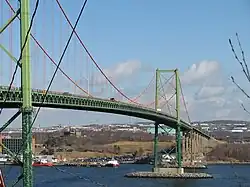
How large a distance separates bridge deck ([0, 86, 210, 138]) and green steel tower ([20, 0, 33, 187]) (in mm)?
2030

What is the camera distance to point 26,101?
18.0 m

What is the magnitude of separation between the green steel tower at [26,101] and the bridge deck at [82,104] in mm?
2030

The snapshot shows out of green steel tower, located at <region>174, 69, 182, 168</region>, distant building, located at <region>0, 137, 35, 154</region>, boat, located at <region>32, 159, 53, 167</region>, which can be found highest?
green steel tower, located at <region>174, 69, 182, 168</region>

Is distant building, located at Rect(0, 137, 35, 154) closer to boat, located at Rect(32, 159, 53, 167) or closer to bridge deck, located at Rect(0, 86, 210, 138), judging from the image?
bridge deck, located at Rect(0, 86, 210, 138)

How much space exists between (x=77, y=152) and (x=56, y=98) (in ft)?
253

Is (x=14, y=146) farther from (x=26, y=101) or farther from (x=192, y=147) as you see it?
(x=192, y=147)

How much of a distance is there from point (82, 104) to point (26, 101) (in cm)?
1916

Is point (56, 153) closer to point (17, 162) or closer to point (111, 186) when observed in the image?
point (111, 186)

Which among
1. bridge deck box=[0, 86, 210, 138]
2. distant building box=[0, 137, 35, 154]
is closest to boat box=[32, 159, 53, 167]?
bridge deck box=[0, 86, 210, 138]

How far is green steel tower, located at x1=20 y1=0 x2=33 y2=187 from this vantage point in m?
17.5

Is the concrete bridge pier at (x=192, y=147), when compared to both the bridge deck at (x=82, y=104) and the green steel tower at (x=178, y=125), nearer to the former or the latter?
the green steel tower at (x=178, y=125)

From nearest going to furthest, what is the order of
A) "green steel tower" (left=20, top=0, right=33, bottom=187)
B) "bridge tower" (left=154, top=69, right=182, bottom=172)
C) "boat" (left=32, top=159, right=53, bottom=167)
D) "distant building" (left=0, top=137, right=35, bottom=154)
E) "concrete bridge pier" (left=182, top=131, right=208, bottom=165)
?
"green steel tower" (left=20, top=0, right=33, bottom=187)
"distant building" (left=0, top=137, right=35, bottom=154)
"bridge tower" (left=154, top=69, right=182, bottom=172)
"concrete bridge pier" (left=182, top=131, right=208, bottom=165)
"boat" (left=32, top=159, right=53, bottom=167)

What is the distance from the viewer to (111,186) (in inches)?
1767

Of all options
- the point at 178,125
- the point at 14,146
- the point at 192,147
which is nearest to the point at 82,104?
the point at 14,146
